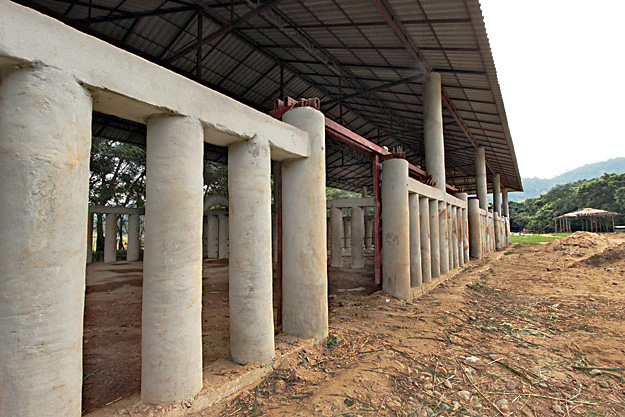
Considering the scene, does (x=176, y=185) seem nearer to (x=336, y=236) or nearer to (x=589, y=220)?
(x=336, y=236)

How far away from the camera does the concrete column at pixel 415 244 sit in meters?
8.16

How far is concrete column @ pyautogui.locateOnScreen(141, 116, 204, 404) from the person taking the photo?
289cm

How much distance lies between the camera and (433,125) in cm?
1374

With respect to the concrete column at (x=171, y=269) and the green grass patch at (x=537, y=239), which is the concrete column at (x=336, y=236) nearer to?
the concrete column at (x=171, y=269)

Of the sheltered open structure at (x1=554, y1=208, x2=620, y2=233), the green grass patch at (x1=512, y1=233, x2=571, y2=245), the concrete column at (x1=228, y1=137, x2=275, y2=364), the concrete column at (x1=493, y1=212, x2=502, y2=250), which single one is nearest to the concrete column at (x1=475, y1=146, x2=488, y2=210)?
the concrete column at (x1=493, y1=212, x2=502, y2=250)

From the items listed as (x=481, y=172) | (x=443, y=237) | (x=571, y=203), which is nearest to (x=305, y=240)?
(x=443, y=237)

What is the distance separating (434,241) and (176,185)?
814 cm

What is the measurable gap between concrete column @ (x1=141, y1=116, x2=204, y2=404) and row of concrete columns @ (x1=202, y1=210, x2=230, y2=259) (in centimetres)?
1492

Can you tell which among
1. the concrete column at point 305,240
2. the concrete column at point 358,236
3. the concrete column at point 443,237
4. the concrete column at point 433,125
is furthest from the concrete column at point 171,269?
the concrete column at point 433,125

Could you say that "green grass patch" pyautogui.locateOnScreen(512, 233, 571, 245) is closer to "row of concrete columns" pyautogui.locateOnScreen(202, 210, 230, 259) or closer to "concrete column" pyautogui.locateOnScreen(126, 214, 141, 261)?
"row of concrete columns" pyautogui.locateOnScreen(202, 210, 230, 259)

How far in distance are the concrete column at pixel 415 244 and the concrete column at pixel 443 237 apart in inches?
92.0

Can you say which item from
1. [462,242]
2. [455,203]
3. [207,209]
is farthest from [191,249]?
[207,209]

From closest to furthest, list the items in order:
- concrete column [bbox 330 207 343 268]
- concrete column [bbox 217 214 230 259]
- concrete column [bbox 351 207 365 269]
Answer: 1. concrete column [bbox 351 207 365 269]
2. concrete column [bbox 330 207 343 268]
3. concrete column [bbox 217 214 230 259]

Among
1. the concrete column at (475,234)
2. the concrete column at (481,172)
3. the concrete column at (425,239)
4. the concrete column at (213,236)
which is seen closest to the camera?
the concrete column at (425,239)
